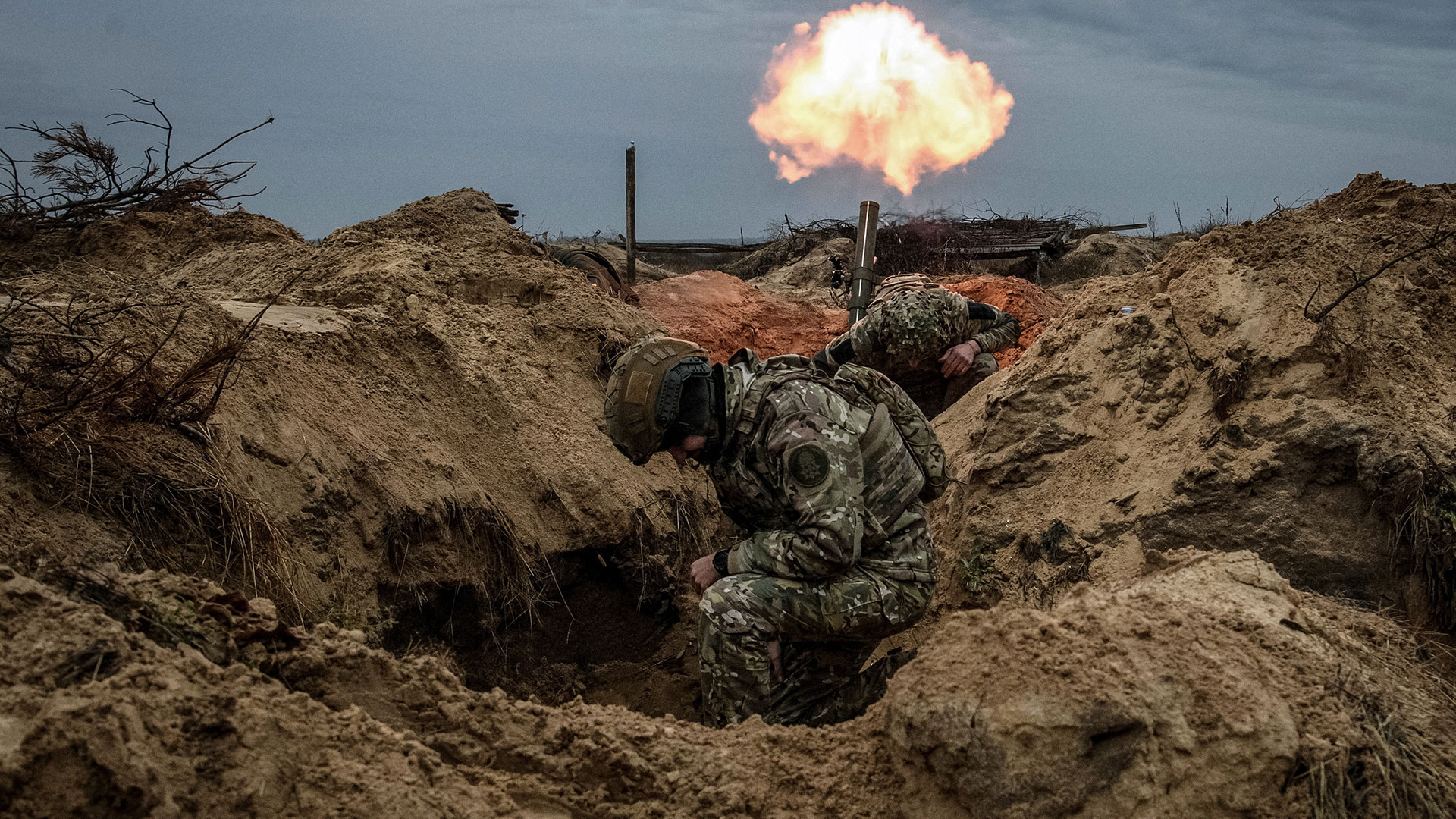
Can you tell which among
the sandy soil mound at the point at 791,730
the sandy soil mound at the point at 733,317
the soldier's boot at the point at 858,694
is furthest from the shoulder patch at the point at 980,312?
the sandy soil mound at the point at 791,730

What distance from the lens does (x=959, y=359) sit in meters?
6.89

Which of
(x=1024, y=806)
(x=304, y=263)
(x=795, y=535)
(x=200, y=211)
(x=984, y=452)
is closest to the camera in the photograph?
(x=1024, y=806)

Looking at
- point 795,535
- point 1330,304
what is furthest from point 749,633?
point 1330,304

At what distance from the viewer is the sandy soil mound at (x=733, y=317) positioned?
1013cm

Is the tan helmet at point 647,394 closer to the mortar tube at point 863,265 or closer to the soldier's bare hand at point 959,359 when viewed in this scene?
the soldier's bare hand at point 959,359

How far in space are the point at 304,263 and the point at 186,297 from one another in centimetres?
173

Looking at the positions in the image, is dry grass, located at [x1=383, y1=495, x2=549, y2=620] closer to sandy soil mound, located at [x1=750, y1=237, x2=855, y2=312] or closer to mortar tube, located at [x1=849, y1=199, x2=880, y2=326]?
mortar tube, located at [x1=849, y1=199, x2=880, y2=326]

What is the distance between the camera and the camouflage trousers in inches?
137

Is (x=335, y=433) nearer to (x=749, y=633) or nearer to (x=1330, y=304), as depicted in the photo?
(x=749, y=633)

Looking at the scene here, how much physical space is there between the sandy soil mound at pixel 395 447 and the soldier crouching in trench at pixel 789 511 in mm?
1366

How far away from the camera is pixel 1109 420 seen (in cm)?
500

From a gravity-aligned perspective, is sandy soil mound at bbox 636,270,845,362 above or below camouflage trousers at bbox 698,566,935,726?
above

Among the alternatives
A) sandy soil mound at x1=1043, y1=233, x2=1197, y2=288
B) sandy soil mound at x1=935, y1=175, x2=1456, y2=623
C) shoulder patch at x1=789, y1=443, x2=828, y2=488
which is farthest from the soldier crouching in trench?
sandy soil mound at x1=1043, y1=233, x2=1197, y2=288

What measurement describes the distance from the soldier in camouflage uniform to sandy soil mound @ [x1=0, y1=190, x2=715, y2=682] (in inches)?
63.3
